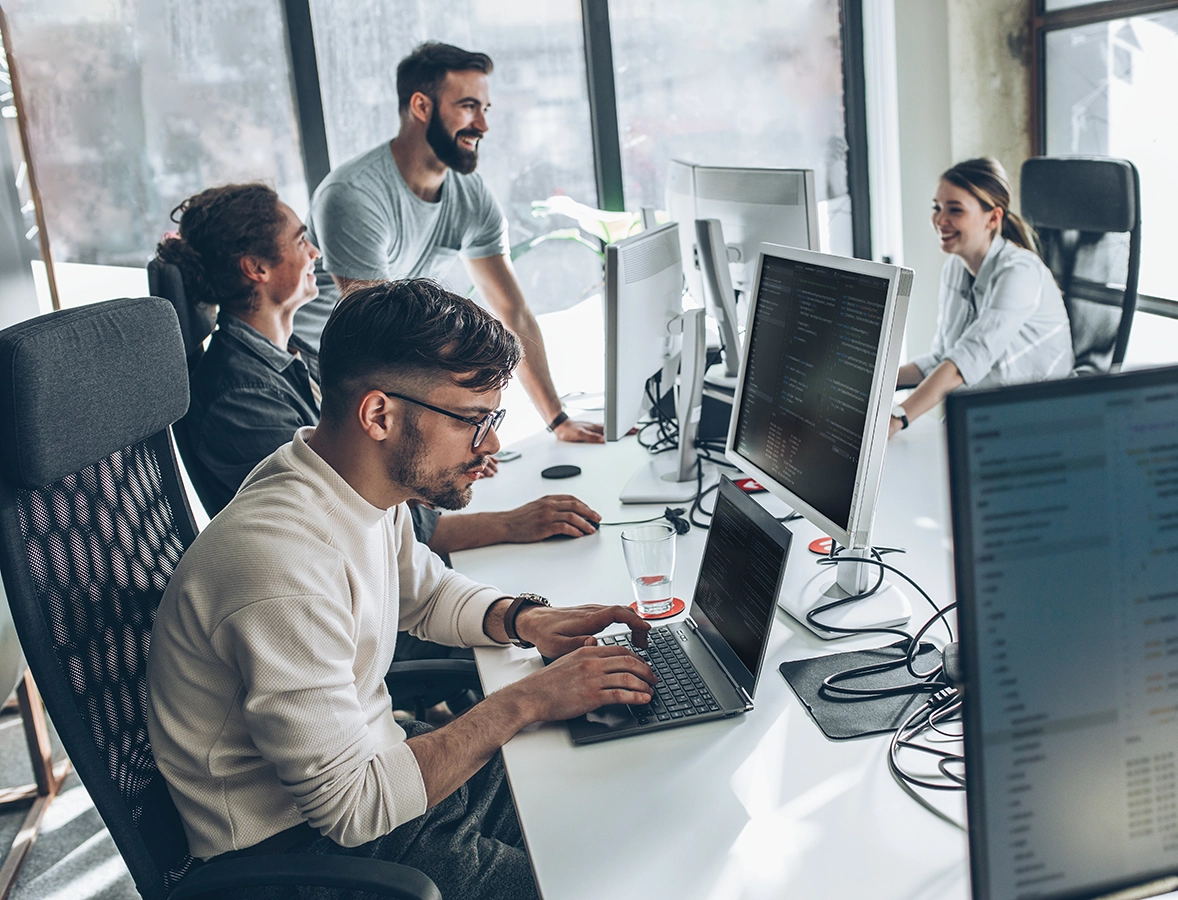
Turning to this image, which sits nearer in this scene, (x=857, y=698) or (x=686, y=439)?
(x=857, y=698)

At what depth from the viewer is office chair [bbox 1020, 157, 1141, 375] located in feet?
8.24

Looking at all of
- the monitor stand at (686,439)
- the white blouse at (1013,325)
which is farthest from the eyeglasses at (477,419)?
the white blouse at (1013,325)

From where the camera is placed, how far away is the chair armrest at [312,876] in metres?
0.99

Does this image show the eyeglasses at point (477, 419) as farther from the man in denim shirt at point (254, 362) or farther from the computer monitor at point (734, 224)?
the computer monitor at point (734, 224)

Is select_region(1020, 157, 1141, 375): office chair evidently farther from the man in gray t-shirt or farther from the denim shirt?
the denim shirt

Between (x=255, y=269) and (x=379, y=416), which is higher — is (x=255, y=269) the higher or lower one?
the higher one

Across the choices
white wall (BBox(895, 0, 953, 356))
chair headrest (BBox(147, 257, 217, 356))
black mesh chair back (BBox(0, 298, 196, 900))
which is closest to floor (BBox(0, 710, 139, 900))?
chair headrest (BBox(147, 257, 217, 356))

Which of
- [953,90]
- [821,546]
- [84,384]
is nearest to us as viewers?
[84,384]

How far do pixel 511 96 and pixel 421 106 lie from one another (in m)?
0.89

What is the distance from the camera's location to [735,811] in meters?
1.01

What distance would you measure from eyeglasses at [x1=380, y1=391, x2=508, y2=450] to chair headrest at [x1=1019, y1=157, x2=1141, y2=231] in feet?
6.25

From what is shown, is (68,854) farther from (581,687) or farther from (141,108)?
(141,108)

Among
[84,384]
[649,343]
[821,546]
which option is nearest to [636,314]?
[649,343]

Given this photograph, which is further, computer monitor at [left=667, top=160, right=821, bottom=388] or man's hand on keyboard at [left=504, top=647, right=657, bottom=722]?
computer monitor at [left=667, top=160, right=821, bottom=388]
